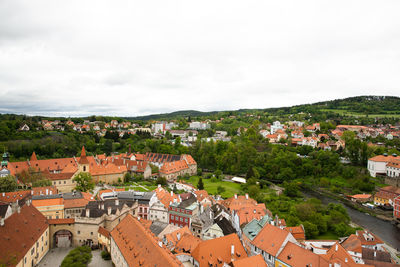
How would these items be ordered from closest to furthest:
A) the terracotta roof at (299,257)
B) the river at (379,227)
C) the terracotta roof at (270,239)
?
the terracotta roof at (299,257)
the terracotta roof at (270,239)
the river at (379,227)

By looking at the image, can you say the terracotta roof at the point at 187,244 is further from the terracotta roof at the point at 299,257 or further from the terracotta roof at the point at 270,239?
the terracotta roof at the point at 299,257

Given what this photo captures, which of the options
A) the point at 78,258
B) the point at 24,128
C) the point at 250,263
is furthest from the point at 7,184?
the point at 24,128

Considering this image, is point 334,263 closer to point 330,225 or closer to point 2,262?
point 330,225

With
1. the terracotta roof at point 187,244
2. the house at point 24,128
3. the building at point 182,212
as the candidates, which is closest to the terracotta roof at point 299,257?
the terracotta roof at point 187,244

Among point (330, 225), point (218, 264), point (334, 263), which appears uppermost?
point (334, 263)

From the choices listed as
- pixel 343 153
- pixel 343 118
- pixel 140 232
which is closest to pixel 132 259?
pixel 140 232

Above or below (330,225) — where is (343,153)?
above

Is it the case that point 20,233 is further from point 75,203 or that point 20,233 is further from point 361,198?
point 361,198
